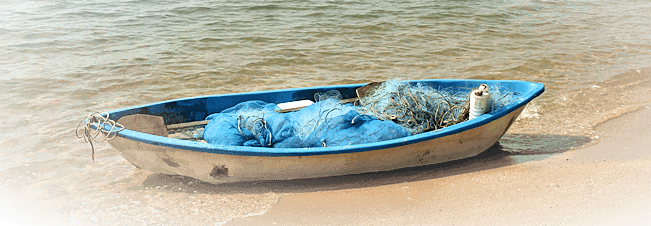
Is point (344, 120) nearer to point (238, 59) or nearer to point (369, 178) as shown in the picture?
point (369, 178)

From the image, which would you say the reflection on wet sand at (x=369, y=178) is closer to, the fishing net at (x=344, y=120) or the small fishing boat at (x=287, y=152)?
the small fishing boat at (x=287, y=152)

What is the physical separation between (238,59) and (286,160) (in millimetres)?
5457

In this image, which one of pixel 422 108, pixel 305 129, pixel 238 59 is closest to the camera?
pixel 305 129

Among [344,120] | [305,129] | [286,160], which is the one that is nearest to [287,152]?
[286,160]

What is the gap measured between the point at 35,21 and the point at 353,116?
33.9 ft

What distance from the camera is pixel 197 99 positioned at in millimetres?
5371

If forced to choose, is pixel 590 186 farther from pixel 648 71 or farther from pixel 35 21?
pixel 35 21

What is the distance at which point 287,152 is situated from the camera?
4.09 m

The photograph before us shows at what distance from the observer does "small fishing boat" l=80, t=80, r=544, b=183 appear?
4.11 meters

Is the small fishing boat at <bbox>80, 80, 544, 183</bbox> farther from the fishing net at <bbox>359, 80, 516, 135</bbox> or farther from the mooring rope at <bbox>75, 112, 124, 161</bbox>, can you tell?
the fishing net at <bbox>359, 80, 516, 135</bbox>

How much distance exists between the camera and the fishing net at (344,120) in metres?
4.46

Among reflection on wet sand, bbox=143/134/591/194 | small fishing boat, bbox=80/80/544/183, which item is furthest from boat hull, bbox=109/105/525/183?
reflection on wet sand, bbox=143/134/591/194

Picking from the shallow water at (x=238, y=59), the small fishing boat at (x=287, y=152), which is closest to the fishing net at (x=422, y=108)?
the small fishing boat at (x=287, y=152)

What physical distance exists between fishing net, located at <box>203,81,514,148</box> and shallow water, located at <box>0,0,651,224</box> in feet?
1.93
